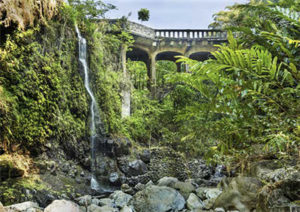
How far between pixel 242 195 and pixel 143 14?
1196cm

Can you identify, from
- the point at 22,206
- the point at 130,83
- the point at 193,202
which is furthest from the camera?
the point at 130,83

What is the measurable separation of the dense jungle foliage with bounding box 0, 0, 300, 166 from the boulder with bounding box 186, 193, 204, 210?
916 millimetres

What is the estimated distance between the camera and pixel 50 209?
13.5ft

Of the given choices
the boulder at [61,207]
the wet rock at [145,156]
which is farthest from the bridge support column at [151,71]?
the boulder at [61,207]

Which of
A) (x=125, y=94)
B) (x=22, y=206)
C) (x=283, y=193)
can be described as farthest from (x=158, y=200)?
(x=125, y=94)

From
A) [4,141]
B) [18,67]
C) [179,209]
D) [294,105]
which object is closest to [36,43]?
[18,67]

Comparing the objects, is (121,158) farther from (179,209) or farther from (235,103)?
(235,103)

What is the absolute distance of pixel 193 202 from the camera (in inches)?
197

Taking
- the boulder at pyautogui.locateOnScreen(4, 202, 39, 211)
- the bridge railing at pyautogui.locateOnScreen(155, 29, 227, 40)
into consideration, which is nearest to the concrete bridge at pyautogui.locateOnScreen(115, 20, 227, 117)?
the bridge railing at pyautogui.locateOnScreen(155, 29, 227, 40)

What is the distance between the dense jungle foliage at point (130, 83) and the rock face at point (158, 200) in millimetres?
1050

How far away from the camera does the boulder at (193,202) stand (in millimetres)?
4864

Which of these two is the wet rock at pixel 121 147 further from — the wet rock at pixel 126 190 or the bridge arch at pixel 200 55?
the bridge arch at pixel 200 55

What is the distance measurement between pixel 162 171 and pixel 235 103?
5.57 metres

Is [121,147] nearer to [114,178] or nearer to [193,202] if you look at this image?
[114,178]
